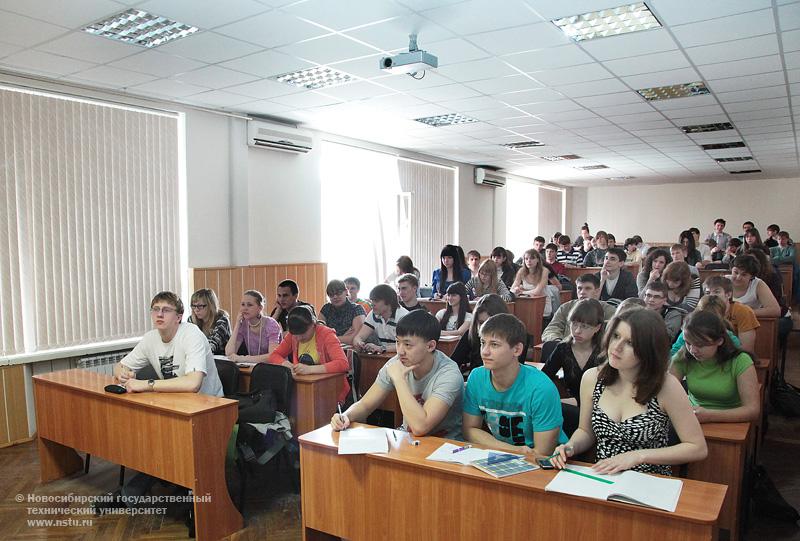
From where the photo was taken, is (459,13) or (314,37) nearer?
(459,13)

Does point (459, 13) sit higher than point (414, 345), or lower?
higher

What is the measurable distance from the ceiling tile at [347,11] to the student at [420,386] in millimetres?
1955

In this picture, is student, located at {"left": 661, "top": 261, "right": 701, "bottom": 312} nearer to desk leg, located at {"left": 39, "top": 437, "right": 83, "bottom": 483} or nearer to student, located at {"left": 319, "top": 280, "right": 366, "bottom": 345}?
student, located at {"left": 319, "top": 280, "right": 366, "bottom": 345}

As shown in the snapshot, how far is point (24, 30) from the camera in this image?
378cm

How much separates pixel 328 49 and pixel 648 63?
2.55 m

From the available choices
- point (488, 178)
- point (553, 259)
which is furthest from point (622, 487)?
point (488, 178)

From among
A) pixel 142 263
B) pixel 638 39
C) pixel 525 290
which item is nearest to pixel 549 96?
pixel 638 39

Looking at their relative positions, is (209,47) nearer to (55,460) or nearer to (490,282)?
(55,460)

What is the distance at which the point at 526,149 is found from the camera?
9188 mm

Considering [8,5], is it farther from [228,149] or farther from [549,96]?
[549,96]

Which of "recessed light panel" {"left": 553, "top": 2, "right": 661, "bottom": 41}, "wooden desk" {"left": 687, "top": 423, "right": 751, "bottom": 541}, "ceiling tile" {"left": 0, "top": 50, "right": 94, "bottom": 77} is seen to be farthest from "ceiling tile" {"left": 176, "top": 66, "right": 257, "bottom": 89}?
"wooden desk" {"left": 687, "top": 423, "right": 751, "bottom": 541}

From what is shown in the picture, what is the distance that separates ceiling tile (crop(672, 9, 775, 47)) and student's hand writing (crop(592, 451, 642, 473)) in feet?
9.89

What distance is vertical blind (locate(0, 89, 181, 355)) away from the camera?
4.81 meters

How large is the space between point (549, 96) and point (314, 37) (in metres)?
2.72
